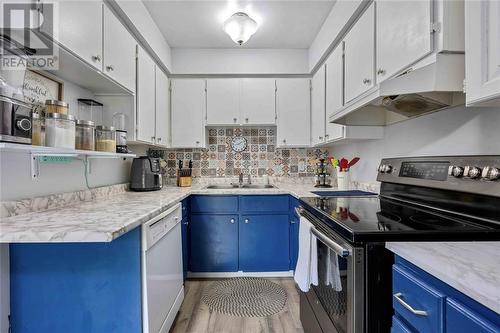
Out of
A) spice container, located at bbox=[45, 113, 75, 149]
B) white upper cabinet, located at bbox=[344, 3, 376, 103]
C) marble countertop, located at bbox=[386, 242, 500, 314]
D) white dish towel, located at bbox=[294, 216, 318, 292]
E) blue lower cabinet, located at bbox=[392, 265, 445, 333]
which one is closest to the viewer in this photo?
marble countertop, located at bbox=[386, 242, 500, 314]

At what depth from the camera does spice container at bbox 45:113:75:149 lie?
1.18m

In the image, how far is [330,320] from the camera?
3.67 ft

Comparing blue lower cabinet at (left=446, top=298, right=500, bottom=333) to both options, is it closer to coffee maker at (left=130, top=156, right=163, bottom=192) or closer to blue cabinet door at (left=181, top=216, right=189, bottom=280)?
blue cabinet door at (left=181, top=216, right=189, bottom=280)

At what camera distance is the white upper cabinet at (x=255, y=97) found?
284 centimetres

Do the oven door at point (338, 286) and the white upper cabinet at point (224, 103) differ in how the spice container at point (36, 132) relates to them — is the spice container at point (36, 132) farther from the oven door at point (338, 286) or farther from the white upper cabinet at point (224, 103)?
the white upper cabinet at point (224, 103)

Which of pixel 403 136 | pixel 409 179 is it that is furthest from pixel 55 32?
pixel 403 136

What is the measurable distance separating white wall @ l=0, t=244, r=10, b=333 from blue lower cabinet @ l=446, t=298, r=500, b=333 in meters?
1.67

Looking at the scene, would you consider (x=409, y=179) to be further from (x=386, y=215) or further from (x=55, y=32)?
(x=55, y=32)

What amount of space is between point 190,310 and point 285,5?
2638 mm

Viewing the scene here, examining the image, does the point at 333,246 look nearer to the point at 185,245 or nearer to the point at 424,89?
the point at 424,89

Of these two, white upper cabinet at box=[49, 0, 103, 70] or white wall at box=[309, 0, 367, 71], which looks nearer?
white upper cabinet at box=[49, 0, 103, 70]

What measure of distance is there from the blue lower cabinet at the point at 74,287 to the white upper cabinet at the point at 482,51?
151 cm

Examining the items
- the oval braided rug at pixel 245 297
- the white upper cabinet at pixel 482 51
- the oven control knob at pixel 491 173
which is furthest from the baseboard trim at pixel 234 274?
the white upper cabinet at pixel 482 51

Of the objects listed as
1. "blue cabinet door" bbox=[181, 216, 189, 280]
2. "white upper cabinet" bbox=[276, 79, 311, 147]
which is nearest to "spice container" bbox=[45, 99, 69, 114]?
"blue cabinet door" bbox=[181, 216, 189, 280]
